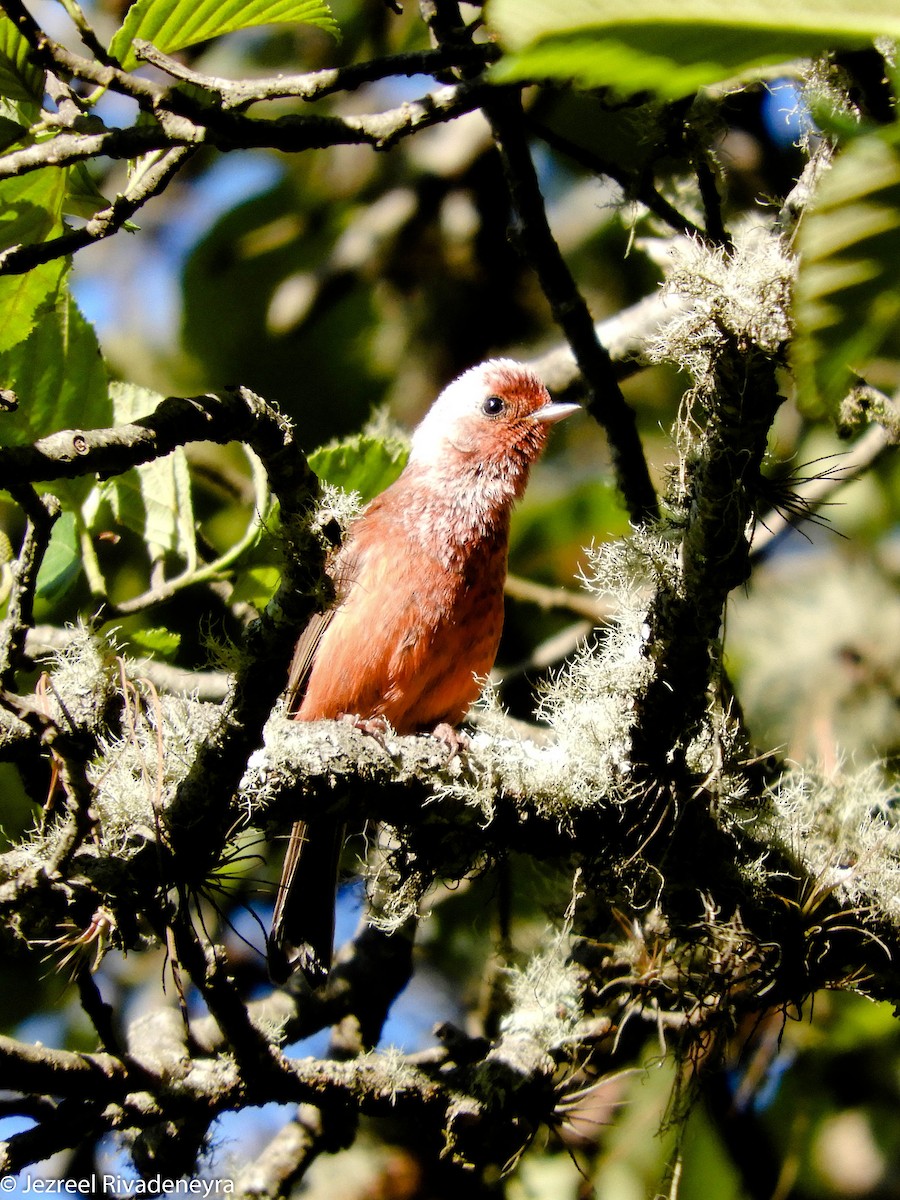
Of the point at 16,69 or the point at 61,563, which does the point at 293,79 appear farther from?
the point at 61,563

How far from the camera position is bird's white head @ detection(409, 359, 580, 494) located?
4141 millimetres

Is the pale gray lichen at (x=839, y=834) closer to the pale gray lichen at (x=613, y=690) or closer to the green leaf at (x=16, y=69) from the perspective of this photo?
the pale gray lichen at (x=613, y=690)

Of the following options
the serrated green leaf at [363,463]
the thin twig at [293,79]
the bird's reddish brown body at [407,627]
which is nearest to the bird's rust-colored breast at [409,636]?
the bird's reddish brown body at [407,627]

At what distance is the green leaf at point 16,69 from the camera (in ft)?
6.81

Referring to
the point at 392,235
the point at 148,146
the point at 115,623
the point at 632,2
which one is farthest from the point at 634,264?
the point at 632,2

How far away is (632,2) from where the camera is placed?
0.72 metres

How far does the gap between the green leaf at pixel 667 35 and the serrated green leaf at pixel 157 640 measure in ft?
7.74

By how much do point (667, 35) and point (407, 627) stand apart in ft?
9.30

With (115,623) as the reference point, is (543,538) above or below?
above

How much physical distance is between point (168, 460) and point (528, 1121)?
1991 millimetres

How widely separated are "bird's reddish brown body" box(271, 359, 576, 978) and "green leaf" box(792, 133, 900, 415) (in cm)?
250

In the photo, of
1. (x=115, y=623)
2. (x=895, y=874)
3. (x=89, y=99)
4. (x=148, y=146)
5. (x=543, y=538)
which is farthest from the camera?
(x=543, y=538)

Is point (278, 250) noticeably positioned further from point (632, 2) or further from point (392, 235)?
point (632, 2)

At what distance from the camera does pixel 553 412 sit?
419 centimetres
